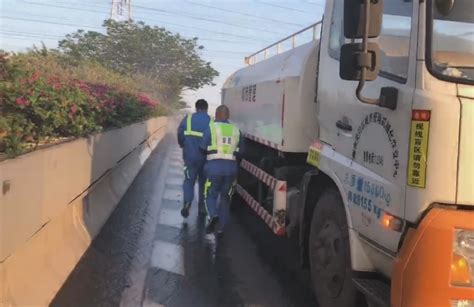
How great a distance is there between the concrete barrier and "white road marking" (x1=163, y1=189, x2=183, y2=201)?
2.65 meters

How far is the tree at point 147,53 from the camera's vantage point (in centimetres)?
5484

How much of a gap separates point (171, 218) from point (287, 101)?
378cm

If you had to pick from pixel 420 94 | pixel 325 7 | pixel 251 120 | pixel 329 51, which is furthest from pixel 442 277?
pixel 251 120

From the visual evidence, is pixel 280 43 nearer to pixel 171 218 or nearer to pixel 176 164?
pixel 171 218

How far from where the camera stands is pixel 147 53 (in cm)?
5925

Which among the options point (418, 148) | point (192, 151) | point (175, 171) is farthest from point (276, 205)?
point (175, 171)

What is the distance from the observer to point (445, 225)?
328 cm

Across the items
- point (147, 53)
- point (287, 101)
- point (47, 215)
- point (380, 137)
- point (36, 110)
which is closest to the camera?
point (380, 137)

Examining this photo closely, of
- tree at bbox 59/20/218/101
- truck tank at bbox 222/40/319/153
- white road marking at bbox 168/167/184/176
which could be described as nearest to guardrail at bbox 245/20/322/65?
truck tank at bbox 222/40/319/153

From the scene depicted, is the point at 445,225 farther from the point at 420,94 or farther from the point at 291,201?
the point at 291,201

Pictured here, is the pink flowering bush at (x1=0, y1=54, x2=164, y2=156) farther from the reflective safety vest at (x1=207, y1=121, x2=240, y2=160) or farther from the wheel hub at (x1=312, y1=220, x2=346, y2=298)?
the wheel hub at (x1=312, y1=220, x2=346, y2=298)

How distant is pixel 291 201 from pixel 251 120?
2779mm

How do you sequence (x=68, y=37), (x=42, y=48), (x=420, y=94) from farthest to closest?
1. (x=68, y=37)
2. (x=42, y=48)
3. (x=420, y=94)

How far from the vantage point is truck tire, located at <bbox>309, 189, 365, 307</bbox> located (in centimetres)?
451
